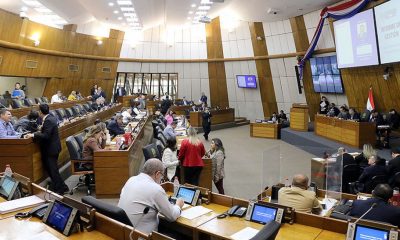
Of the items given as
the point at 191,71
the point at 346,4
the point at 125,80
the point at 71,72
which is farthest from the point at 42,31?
the point at 346,4

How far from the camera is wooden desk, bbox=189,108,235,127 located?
15.8 meters

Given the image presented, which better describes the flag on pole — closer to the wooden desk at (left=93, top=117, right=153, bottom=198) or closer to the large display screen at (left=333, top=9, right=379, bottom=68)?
the large display screen at (left=333, top=9, right=379, bottom=68)

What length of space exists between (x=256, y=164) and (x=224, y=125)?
26.5 ft

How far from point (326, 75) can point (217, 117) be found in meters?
5.61

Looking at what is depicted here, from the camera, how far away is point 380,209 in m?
3.21

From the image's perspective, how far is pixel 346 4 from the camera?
11.0m

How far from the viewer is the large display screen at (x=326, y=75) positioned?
42.0 feet

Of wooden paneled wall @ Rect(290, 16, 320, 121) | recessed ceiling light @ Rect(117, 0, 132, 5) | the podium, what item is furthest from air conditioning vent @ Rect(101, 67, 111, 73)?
the podium

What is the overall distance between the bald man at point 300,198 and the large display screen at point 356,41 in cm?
788

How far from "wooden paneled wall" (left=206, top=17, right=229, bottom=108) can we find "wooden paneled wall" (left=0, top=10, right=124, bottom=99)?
480 centimetres

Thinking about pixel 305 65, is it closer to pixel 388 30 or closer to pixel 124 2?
pixel 388 30

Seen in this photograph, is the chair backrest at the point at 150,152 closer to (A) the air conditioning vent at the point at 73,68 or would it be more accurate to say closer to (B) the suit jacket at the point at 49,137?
(B) the suit jacket at the point at 49,137

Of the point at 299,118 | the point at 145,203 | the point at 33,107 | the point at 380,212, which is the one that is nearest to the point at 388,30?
the point at 299,118

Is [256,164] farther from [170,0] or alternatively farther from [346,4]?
[170,0]
